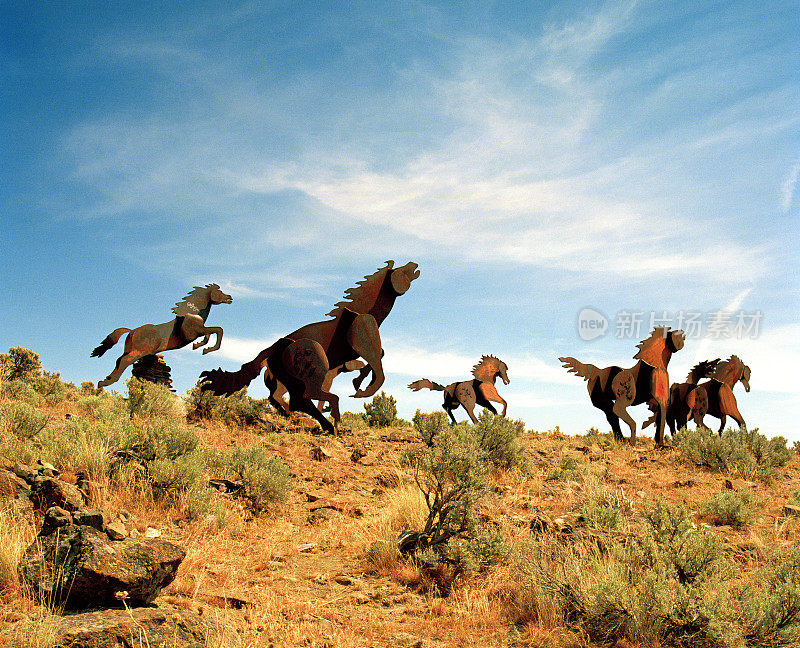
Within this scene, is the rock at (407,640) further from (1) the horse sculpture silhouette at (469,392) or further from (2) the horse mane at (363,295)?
(1) the horse sculpture silhouette at (469,392)

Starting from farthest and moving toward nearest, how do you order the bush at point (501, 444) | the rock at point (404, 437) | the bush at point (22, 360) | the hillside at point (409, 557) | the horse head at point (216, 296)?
the bush at point (22, 360), the horse head at point (216, 296), the rock at point (404, 437), the bush at point (501, 444), the hillside at point (409, 557)

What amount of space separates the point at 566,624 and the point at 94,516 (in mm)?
4227

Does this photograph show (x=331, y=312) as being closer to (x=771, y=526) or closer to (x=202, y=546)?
(x=202, y=546)

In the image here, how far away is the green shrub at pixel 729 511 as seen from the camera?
8.16 m

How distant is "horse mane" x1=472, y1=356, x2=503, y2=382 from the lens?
1992 cm

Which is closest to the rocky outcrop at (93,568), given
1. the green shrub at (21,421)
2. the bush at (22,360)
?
the green shrub at (21,421)

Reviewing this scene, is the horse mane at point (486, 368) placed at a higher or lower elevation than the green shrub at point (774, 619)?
higher

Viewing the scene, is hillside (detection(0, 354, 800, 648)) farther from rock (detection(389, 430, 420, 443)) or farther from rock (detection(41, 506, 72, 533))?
rock (detection(389, 430, 420, 443))

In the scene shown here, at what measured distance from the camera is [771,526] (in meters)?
8.51

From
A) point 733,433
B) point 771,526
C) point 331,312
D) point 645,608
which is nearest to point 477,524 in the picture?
point 645,608

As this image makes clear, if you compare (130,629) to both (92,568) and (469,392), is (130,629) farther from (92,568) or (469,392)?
(469,392)

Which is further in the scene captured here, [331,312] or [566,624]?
[331,312]

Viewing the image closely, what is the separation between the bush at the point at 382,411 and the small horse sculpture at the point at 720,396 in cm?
1128

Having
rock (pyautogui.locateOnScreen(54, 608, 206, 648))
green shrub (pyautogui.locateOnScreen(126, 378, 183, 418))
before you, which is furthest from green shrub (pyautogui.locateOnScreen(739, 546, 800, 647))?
green shrub (pyautogui.locateOnScreen(126, 378, 183, 418))
